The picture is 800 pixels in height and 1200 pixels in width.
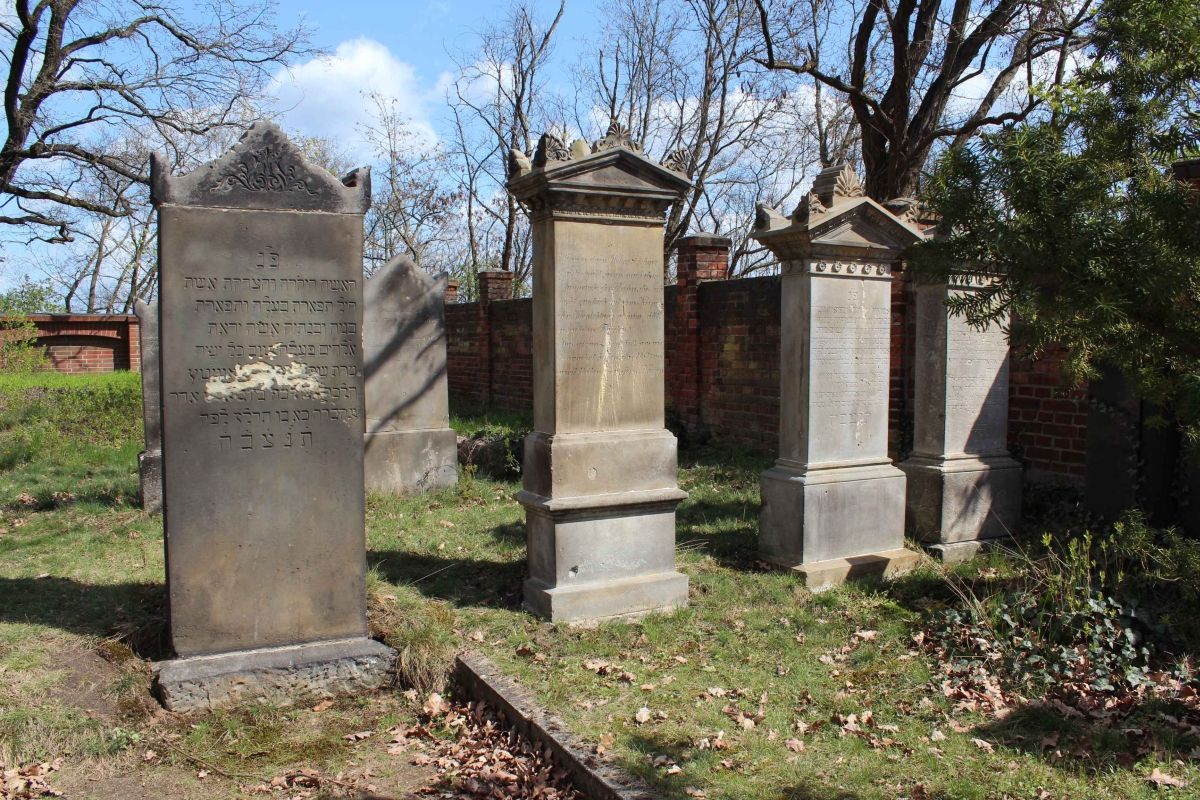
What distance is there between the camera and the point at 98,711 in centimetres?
419

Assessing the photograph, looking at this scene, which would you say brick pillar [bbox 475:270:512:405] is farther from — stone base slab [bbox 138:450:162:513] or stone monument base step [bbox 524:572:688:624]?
stone monument base step [bbox 524:572:688:624]

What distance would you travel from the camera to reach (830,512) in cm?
632

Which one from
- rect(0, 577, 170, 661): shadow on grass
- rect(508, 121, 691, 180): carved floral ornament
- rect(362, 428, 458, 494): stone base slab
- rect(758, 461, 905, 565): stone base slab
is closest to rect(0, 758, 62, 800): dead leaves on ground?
rect(0, 577, 170, 661): shadow on grass

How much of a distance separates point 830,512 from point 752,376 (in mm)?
4490

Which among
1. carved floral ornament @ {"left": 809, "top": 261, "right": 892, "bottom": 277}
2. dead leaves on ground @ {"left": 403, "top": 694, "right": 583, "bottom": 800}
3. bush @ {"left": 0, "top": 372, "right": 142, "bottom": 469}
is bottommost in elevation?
dead leaves on ground @ {"left": 403, "top": 694, "right": 583, "bottom": 800}

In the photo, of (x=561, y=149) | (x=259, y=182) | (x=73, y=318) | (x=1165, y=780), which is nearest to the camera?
(x=1165, y=780)

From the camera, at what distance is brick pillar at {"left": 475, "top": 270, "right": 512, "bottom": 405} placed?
54.1 ft

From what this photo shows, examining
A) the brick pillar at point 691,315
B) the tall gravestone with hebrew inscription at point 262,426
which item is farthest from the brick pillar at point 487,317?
the tall gravestone with hebrew inscription at point 262,426

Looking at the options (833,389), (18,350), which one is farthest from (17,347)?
(833,389)

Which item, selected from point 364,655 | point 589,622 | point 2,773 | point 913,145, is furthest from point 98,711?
point 913,145

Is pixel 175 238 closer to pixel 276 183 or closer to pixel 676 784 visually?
pixel 276 183

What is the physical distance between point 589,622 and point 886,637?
1.74m

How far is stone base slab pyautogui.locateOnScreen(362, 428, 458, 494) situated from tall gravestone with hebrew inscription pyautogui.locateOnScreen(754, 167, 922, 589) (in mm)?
4214

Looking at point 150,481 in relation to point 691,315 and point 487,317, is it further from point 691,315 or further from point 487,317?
point 487,317
